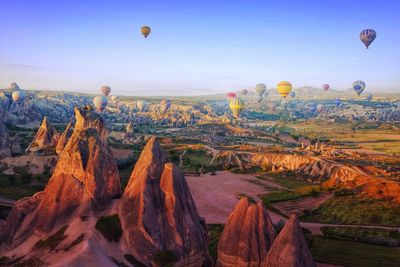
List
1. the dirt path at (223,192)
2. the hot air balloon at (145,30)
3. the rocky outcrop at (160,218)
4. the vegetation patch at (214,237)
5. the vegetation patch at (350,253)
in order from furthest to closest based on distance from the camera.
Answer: the hot air balloon at (145,30), the dirt path at (223,192), the vegetation patch at (214,237), the vegetation patch at (350,253), the rocky outcrop at (160,218)

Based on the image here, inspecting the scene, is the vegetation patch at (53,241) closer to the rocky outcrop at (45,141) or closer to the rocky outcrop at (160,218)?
the rocky outcrop at (160,218)

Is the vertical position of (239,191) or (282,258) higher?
(282,258)

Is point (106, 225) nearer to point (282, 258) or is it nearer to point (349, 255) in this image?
point (282, 258)

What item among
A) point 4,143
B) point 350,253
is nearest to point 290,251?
point 350,253

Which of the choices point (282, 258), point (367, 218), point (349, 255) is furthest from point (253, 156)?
point (282, 258)

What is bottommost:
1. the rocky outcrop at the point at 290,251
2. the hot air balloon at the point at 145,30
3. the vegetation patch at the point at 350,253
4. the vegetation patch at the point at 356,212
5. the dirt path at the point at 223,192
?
the dirt path at the point at 223,192

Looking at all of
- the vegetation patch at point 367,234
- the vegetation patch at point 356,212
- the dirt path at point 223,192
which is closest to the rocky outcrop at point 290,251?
the vegetation patch at point 367,234
